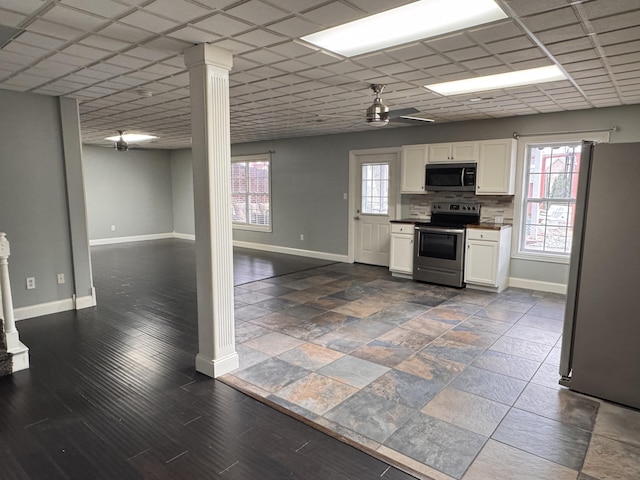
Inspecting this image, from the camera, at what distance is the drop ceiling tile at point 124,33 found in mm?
2436

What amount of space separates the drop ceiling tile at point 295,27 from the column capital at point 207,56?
1.65 ft

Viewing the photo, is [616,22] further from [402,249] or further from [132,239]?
[132,239]

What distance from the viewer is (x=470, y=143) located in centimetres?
557

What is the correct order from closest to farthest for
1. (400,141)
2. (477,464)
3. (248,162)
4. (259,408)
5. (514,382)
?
(477,464), (259,408), (514,382), (400,141), (248,162)

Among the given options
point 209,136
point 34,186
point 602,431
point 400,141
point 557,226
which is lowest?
point 602,431

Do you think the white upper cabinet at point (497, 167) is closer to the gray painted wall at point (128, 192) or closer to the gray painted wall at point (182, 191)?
the gray painted wall at point (182, 191)

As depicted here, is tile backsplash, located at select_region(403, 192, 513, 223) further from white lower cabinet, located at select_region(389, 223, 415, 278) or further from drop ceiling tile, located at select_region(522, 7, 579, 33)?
drop ceiling tile, located at select_region(522, 7, 579, 33)

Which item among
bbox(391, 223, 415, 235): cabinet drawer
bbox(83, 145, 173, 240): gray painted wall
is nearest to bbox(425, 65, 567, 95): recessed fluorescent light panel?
bbox(391, 223, 415, 235): cabinet drawer

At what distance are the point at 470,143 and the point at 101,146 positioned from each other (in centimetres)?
838

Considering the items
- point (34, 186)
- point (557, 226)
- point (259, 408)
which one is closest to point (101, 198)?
point (34, 186)

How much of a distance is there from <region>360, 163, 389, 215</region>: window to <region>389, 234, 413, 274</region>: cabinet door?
37.8 inches

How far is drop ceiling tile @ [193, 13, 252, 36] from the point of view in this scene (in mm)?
2324

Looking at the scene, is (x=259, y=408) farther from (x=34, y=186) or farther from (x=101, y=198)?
(x=101, y=198)

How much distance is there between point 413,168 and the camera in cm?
615
